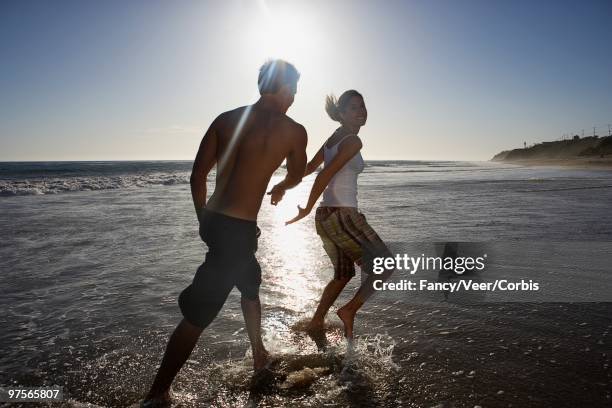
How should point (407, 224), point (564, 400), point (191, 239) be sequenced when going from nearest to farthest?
point (564, 400), point (191, 239), point (407, 224)

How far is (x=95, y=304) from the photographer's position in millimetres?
4082

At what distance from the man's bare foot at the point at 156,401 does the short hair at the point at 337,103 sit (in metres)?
2.32

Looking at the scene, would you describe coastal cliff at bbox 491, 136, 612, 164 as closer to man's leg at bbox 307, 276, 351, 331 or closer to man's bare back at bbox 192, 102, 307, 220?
man's leg at bbox 307, 276, 351, 331

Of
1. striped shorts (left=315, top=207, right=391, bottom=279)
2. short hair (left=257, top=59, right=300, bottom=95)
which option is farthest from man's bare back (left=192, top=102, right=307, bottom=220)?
striped shorts (left=315, top=207, right=391, bottom=279)

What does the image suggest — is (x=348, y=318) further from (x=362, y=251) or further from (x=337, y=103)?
(x=337, y=103)

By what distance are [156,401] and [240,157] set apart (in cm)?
152

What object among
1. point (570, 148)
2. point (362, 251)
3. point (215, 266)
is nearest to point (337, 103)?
point (362, 251)

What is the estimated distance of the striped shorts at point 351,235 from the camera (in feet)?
10.2

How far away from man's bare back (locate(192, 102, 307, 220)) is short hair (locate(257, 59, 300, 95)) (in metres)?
0.15

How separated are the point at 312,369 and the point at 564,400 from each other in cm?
152

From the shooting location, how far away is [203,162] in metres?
2.32

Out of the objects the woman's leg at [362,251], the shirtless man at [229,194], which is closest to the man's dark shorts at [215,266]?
the shirtless man at [229,194]

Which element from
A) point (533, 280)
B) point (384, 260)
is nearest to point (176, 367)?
point (384, 260)

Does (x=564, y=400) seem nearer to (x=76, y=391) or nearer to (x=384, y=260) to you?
(x=384, y=260)
